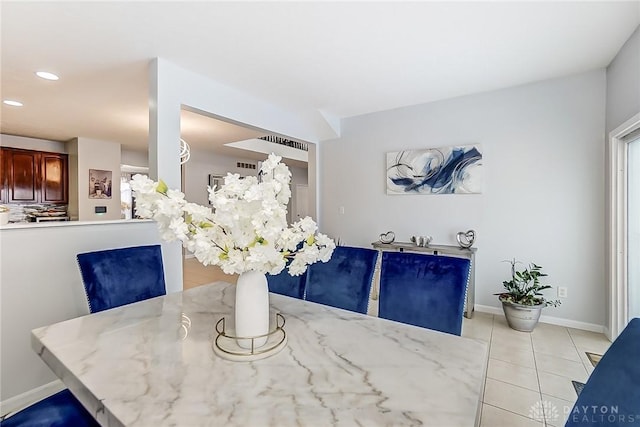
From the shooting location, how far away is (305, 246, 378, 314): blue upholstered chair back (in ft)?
6.00

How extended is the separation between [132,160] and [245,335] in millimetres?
7166

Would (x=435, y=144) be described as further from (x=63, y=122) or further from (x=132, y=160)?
(x=132, y=160)

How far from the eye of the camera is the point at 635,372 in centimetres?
63

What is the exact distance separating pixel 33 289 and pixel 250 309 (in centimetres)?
177

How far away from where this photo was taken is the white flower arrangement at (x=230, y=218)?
3.40ft

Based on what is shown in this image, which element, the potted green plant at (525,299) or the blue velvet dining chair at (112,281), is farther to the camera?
the potted green plant at (525,299)

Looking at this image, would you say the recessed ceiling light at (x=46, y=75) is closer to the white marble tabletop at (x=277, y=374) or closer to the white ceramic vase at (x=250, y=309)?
the white marble tabletop at (x=277, y=374)

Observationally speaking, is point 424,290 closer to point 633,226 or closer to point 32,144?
point 633,226

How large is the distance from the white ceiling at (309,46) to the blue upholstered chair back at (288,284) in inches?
67.7

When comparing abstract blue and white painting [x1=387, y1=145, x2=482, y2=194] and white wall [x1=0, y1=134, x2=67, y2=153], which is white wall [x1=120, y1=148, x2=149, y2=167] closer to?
white wall [x1=0, y1=134, x2=67, y2=153]

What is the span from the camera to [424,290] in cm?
164

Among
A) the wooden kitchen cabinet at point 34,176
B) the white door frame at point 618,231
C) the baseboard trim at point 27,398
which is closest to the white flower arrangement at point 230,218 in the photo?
the baseboard trim at point 27,398

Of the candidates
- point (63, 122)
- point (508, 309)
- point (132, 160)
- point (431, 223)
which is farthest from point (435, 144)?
point (132, 160)

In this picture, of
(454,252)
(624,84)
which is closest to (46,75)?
(454,252)
